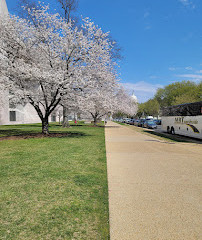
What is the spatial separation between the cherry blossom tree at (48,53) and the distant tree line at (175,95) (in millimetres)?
40198

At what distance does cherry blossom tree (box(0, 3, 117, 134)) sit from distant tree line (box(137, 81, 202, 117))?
Answer: 40.2 m

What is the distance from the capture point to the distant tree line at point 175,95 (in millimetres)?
51197

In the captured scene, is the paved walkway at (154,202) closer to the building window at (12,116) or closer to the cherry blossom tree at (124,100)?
the cherry blossom tree at (124,100)

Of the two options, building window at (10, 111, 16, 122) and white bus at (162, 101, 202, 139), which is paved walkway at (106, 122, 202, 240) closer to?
white bus at (162, 101, 202, 139)

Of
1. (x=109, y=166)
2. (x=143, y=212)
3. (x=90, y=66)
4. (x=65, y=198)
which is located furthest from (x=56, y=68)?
(x=143, y=212)

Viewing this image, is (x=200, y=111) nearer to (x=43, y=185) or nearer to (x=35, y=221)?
(x=43, y=185)

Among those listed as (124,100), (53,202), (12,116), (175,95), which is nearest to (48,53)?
(53,202)

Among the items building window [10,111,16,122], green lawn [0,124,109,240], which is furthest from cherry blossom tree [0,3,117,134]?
building window [10,111,16,122]

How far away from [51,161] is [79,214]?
171 inches

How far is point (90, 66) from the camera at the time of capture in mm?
14586

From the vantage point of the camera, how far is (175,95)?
61.9 meters

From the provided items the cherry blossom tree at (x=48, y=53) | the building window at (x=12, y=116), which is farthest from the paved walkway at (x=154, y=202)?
the building window at (x=12, y=116)

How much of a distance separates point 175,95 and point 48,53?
177 ft

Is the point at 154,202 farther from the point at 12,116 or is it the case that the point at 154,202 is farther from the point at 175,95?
the point at 175,95
